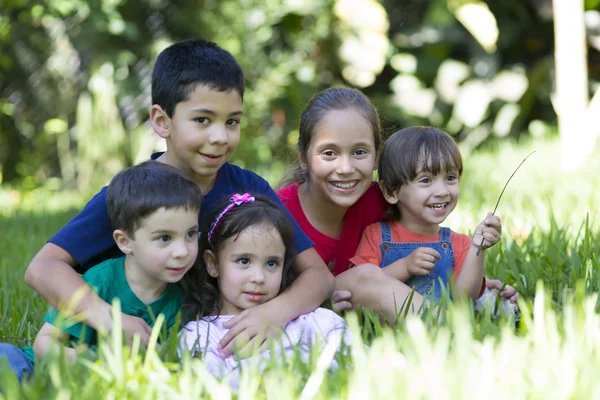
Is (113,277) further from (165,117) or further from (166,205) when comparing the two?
(165,117)

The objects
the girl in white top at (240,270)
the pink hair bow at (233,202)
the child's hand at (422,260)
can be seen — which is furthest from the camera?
the child's hand at (422,260)

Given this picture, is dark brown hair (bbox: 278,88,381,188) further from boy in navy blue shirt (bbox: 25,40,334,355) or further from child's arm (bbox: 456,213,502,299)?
child's arm (bbox: 456,213,502,299)

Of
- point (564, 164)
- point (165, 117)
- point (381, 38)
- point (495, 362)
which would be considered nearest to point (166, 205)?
point (165, 117)

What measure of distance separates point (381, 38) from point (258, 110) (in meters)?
1.36

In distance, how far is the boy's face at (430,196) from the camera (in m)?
2.76

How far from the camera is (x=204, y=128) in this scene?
2.53 metres

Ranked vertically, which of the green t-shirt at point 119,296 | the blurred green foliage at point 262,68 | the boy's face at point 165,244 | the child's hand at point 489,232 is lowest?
the green t-shirt at point 119,296

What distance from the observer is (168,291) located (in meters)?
2.41

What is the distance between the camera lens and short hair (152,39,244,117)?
254cm

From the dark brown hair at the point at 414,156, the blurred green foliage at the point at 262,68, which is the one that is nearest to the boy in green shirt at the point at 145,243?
the dark brown hair at the point at 414,156

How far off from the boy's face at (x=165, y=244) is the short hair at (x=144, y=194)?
0.02m

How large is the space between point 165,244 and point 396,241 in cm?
94

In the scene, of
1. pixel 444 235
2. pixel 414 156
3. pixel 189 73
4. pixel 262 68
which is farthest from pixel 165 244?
pixel 262 68

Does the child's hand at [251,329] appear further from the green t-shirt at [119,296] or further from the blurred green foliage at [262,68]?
the blurred green foliage at [262,68]
